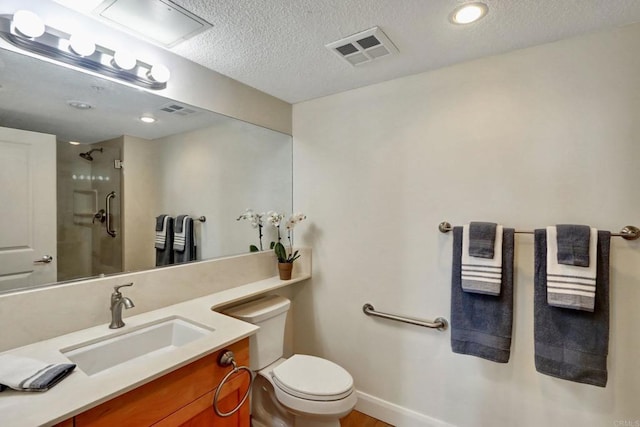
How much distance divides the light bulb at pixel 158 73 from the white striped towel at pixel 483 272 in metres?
1.79

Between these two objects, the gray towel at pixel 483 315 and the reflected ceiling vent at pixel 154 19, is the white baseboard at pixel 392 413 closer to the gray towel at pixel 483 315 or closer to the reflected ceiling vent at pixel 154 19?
the gray towel at pixel 483 315

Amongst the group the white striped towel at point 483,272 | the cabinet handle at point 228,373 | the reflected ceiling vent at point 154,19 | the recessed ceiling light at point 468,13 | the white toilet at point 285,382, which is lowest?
the white toilet at point 285,382

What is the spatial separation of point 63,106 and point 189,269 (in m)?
0.96

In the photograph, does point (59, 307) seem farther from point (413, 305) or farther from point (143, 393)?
point (413, 305)

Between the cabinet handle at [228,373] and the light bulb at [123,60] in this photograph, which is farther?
the light bulb at [123,60]

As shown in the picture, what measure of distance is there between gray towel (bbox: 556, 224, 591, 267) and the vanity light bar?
2077mm

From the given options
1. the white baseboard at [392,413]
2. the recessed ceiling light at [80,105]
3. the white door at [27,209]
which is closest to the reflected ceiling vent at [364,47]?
the recessed ceiling light at [80,105]

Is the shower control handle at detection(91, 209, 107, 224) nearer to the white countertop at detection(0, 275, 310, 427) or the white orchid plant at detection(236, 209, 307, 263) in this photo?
the white countertop at detection(0, 275, 310, 427)

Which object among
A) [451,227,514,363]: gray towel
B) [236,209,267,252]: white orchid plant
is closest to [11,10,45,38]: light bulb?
[236,209,267,252]: white orchid plant

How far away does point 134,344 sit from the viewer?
1316mm

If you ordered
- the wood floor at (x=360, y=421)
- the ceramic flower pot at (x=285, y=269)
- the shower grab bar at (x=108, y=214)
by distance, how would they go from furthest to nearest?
the ceramic flower pot at (x=285, y=269), the wood floor at (x=360, y=421), the shower grab bar at (x=108, y=214)

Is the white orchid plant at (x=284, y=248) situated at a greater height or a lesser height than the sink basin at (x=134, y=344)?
greater

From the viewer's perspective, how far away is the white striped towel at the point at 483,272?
1.52 metres

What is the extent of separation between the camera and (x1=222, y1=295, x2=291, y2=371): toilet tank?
175cm
